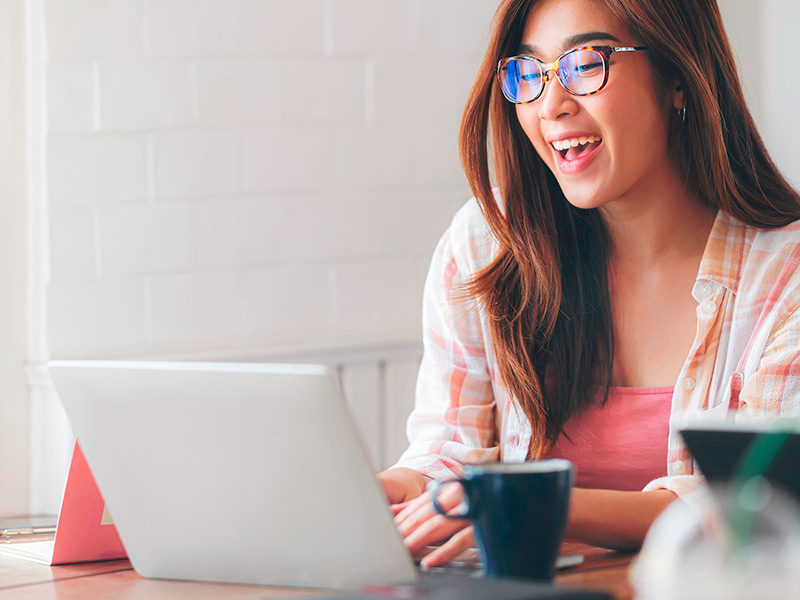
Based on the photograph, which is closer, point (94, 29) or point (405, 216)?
point (94, 29)

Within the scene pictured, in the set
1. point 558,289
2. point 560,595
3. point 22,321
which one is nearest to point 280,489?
point 560,595

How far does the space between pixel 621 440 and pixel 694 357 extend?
15cm

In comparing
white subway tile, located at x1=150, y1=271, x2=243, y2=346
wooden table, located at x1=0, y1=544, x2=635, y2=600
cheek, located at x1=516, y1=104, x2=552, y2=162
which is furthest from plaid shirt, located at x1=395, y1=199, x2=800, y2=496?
white subway tile, located at x1=150, y1=271, x2=243, y2=346

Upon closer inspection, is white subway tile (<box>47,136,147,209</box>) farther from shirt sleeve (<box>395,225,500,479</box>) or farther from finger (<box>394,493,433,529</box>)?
finger (<box>394,493,433,529</box>)

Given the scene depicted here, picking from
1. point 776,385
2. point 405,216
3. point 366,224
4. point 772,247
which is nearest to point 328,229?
point 366,224

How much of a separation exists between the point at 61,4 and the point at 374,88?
0.71 metres

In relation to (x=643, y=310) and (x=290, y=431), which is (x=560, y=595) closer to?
(x=290, y=431)

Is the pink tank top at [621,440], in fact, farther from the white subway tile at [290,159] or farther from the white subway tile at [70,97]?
the white subway tile at [70,97]

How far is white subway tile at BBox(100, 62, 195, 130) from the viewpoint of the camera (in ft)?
6.81

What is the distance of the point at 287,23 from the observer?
228cm

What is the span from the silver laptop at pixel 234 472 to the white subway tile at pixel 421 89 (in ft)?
5.28

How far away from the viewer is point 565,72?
1421 millimetres

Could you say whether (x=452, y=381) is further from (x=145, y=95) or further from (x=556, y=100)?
(x=145, y=95)

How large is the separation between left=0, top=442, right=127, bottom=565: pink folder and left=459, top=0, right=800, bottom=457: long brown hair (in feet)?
2.10
